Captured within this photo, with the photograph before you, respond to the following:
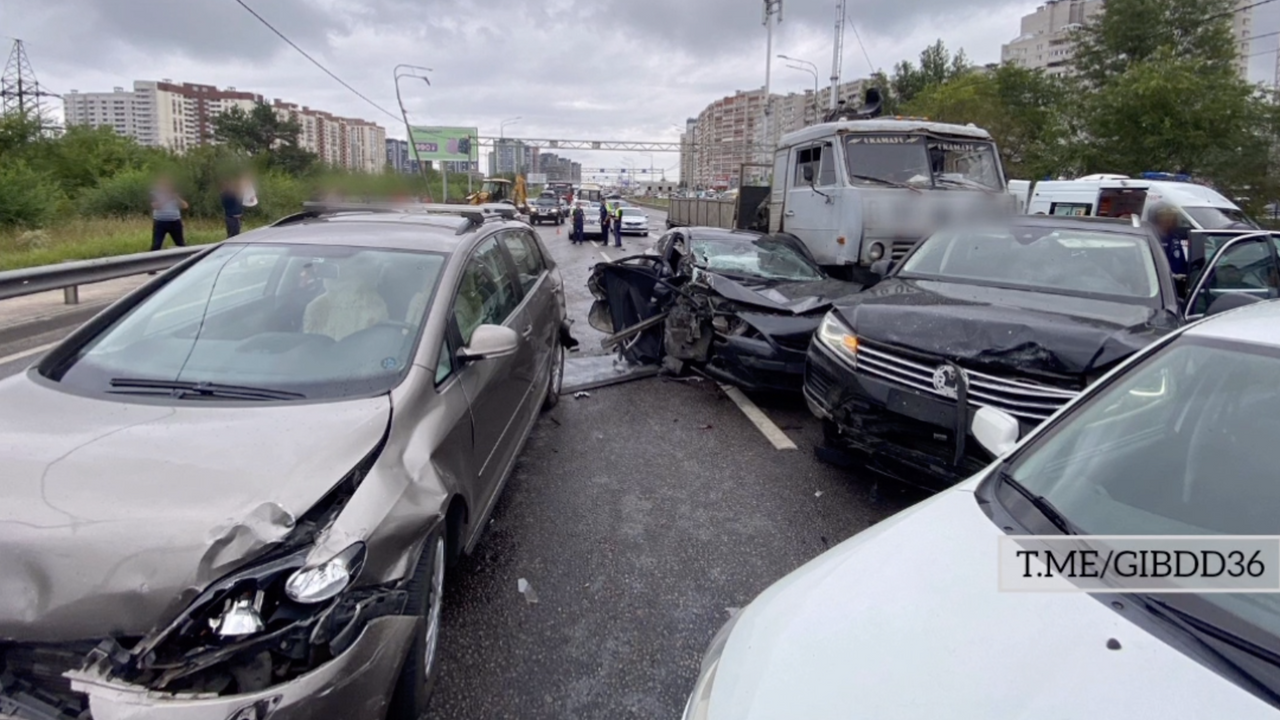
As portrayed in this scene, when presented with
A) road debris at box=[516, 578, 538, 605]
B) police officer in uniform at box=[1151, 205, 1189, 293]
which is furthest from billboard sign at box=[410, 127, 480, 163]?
road debris at box=[516, 578, 538, 605]

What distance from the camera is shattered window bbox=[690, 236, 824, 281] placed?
788 cm

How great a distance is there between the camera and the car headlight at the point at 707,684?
172cm

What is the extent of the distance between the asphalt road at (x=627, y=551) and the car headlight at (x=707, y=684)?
0.82 metres

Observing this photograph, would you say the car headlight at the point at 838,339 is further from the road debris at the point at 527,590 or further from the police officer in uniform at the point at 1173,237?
the police officer in uniform at the point at 1173,237

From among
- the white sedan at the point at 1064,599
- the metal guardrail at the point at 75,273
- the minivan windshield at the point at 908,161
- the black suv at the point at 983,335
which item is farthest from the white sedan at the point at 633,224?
the white sedan at the point at 1064,599

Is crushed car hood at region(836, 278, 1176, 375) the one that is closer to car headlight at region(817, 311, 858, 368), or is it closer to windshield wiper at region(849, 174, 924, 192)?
car headlight at region(817, 311, 858, 368)

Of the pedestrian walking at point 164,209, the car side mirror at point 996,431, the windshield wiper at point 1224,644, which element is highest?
the pedestrian walking at point 164,209

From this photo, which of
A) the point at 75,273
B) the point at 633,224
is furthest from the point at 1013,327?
the point at 633,224

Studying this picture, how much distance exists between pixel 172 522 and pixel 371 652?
2.05 feet

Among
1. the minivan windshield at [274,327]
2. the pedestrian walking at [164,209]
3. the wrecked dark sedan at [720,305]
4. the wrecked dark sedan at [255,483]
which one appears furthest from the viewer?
the pedestrian walking at [164,209]

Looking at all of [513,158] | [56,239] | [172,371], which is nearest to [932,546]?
[172,371]

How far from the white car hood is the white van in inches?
470

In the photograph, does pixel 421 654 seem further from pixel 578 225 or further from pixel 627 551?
pixel 578 225

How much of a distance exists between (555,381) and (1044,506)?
4.64 meters
